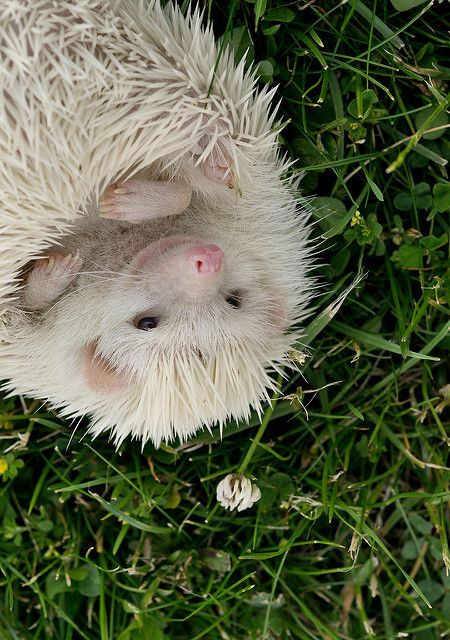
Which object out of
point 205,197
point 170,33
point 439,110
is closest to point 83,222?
point 205,197

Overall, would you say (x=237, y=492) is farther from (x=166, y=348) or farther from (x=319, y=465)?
(x=166, y=348)

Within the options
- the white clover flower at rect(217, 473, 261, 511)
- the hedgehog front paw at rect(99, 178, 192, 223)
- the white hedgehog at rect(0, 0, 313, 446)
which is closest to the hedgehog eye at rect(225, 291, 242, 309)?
the white hedgehog at rect(0, 0, 313, 446)

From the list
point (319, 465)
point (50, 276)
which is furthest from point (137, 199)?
point (319, 465)

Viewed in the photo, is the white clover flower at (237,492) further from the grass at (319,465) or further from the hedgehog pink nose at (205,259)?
the hedgehog pink nose at (205,259)

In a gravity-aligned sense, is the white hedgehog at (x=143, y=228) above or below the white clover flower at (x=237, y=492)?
above

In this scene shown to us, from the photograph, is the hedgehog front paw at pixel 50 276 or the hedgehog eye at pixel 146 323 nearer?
the hedgehog front paw at pixel 50 276

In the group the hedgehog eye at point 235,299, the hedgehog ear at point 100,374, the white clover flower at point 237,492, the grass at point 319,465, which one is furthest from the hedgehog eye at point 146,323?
the white clover flower at point 237,492
